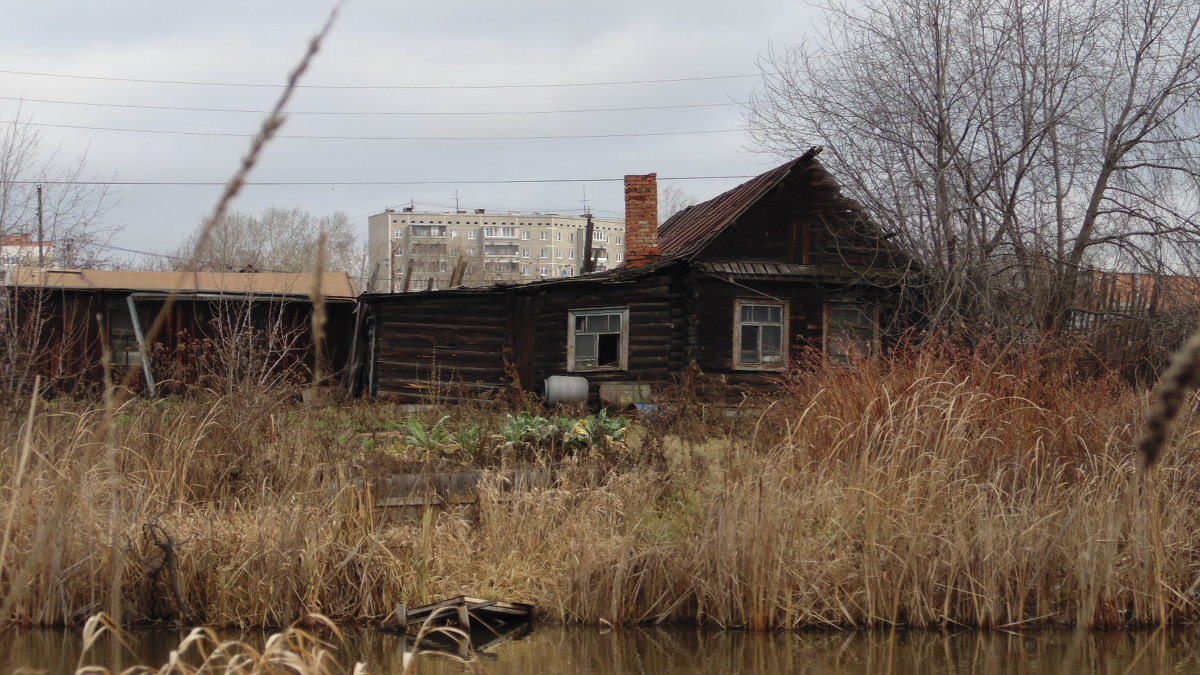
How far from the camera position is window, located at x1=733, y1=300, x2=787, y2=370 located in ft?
61.9

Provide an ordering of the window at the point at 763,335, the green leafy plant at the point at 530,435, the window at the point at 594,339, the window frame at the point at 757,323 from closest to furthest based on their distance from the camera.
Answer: the green leafy plant at the point at 530,435, the window frame at the point at 757,323, the window at the point at 763,335, the window at the point at 594,339

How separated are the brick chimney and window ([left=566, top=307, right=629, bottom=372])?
113cm

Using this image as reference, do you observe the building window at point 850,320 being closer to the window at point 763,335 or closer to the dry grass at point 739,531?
the window at point 763,335

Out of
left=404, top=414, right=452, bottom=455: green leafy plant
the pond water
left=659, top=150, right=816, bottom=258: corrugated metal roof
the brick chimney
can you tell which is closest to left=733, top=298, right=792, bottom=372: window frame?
left=659, top=150, right=816, bottom=258: corrugated metal roof

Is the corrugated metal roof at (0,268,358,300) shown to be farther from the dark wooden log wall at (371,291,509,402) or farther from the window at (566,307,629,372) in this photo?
the window at (566,307,629,372)

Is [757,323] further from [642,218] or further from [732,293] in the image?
[642,218]

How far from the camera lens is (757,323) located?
18875 mm

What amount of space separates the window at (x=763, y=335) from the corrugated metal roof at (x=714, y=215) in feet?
4.96

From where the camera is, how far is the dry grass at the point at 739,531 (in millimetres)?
7707

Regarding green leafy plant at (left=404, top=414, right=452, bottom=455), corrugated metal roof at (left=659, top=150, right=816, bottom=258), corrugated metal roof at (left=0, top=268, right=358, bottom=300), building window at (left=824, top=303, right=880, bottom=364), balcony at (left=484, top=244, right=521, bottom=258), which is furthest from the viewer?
balcony at (left=484, top=244, right=521, bottom=258)

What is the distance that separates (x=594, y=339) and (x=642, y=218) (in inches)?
93.9

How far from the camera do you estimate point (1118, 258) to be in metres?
16.1

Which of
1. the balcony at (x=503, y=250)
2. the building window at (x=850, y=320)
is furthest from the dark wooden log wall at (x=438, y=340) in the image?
the balcony at (x=503, y=250)

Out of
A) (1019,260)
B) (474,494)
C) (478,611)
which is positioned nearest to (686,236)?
(1019,260)
